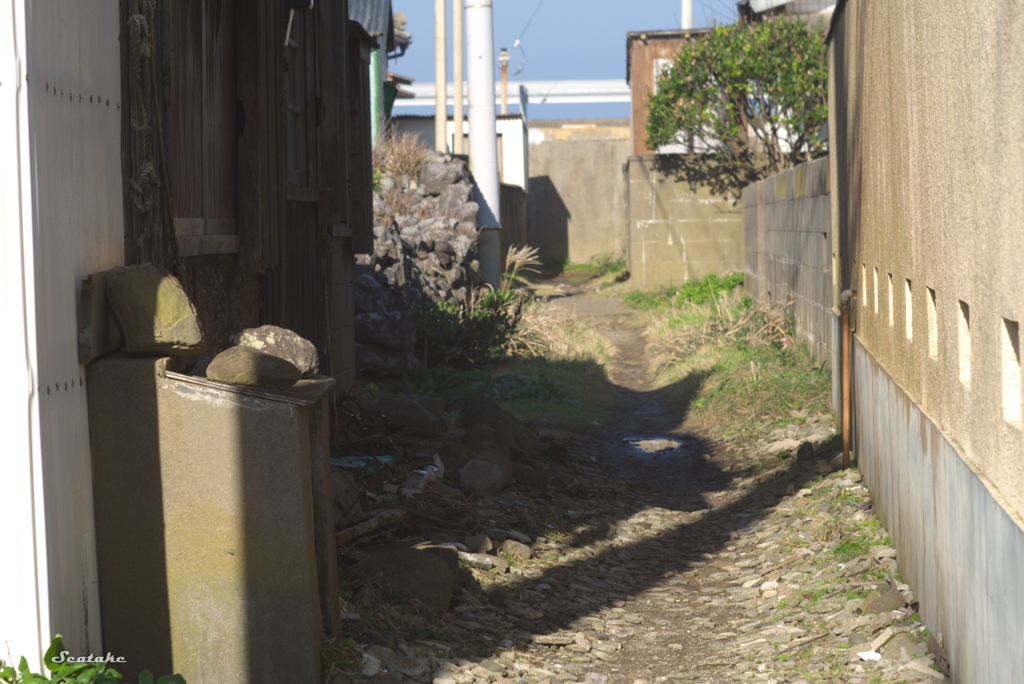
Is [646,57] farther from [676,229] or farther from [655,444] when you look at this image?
[655,444]

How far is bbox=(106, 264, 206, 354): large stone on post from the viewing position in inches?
126

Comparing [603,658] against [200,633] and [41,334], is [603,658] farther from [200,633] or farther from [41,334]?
[41,334]

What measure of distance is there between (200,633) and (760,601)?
2917 mm

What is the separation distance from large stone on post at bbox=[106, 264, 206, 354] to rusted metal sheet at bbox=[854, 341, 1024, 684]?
2502 mm

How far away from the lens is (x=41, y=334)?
2.83 meters

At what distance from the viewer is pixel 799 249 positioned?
10.2 meters

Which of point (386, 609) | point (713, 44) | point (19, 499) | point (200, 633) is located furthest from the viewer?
point (713, 44)

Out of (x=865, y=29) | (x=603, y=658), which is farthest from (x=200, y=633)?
(x=865, y=29)

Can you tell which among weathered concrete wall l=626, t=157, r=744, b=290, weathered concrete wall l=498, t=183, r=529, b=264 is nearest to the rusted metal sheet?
weathered concrete wall l=626, t=157, r=744, b=290

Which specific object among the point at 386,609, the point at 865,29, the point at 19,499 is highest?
the point at 865,29

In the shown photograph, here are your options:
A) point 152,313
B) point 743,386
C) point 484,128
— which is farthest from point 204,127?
point 484,128

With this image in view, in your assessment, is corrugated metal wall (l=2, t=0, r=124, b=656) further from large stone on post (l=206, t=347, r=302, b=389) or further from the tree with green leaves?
the tree with green leaves

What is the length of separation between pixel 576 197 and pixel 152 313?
24.2 m

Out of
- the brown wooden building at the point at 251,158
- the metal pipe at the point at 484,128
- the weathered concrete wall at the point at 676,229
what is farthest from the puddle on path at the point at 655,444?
the weathered concrete wall at the point at 676,229
